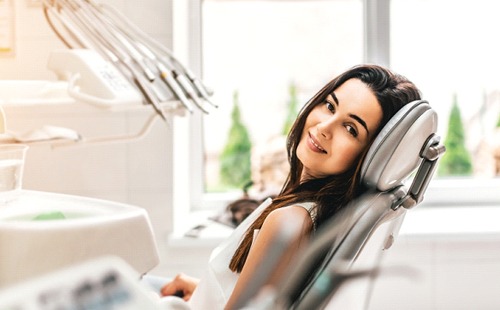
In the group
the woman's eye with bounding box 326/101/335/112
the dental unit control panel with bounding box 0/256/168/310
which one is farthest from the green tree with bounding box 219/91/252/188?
the dental unit control panel with bounding box 0/256/168/310

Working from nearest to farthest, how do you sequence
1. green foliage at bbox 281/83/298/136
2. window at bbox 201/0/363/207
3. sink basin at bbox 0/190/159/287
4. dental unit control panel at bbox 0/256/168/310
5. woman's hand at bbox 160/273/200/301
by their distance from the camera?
dental unit control panel at bbox 0/256/168/310 → sink basin at bbox 0/190/159/287 → woman's hand at bbox 160/273/200/301 → green foliage at bbox 281/83/298/136 → window at bbox 201/0/363/207

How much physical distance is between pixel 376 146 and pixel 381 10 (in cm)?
99

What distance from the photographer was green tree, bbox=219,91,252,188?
1.34 m

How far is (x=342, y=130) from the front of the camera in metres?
0.54

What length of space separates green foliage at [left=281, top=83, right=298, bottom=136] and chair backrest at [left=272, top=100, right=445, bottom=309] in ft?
2.42

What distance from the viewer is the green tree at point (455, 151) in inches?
55.5

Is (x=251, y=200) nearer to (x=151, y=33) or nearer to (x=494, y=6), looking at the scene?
(x=151, y=33)

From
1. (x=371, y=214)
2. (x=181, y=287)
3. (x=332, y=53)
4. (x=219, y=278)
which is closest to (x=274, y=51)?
(x=332, y=53)

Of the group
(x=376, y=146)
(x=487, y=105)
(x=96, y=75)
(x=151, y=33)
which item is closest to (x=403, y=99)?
(x=376, y=146)

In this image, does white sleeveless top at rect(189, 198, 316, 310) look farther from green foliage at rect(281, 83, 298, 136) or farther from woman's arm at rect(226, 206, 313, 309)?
green foliage at rect(281, 83, 298, 136)

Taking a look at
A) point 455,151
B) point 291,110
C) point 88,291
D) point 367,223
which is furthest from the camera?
point 455,151

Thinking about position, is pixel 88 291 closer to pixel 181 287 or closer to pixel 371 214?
pixel 371 214

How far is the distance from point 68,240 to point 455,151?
4.05ft

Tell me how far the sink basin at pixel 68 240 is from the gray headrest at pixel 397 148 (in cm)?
20
